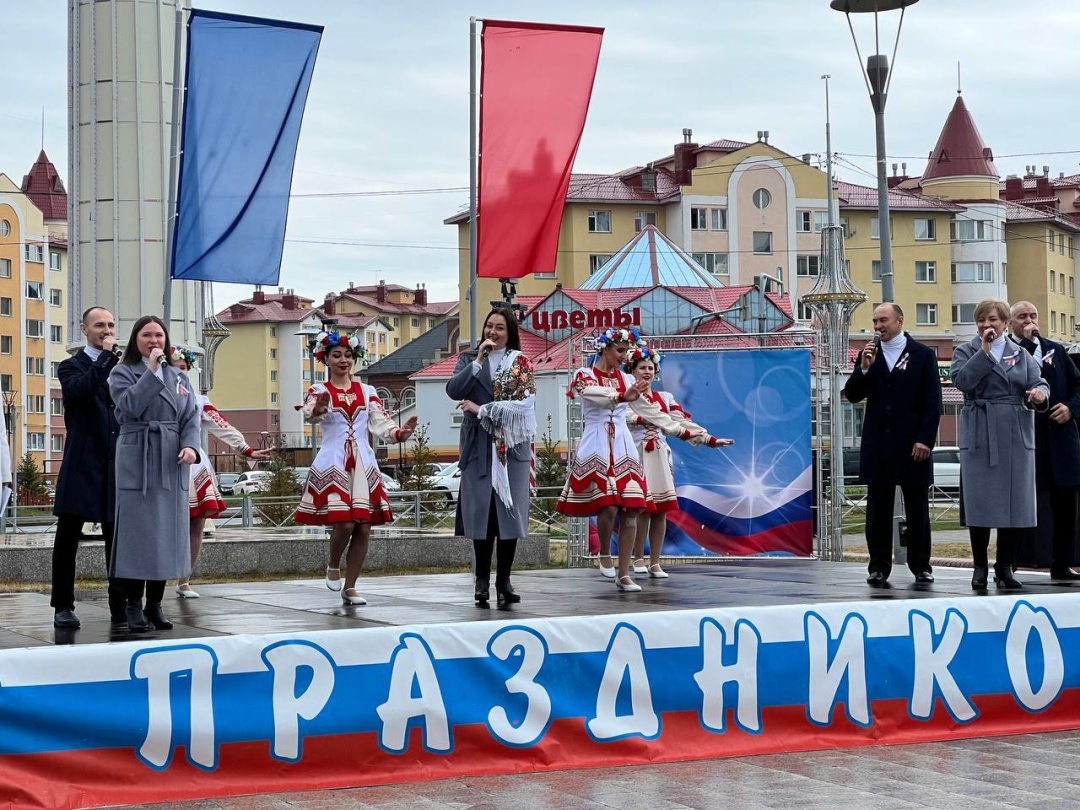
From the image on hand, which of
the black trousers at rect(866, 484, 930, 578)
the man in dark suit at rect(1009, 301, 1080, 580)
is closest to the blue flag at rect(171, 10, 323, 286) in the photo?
the black trousers at rect(866, 484, 930, 578)

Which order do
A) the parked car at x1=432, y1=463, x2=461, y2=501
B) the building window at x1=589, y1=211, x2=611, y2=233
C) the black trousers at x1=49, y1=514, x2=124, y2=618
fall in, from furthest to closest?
the building window at x1=589, y1=211, x2=611, y2=233
the parked car at x1=432, y1=463, x2=461, y2=501
the black trousers at x1=49, y1=514, x2=124, y2=618

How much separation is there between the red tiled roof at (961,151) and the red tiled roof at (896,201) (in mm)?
2887

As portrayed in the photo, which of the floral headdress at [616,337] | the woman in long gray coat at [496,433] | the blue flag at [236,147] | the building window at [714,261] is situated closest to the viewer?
the woman in long gray coat at [496,433]

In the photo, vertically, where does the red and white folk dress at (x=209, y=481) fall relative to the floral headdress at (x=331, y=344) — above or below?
below

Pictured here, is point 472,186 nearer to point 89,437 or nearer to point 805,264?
point 89,437

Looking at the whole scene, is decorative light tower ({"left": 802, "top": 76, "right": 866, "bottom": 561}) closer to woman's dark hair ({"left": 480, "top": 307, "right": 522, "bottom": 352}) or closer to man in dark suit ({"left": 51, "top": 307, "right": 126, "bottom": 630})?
woman's dark hair ({"left": 480, "top": 307, "right": 522, "bottom": 352})

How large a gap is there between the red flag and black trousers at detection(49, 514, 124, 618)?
4.60m

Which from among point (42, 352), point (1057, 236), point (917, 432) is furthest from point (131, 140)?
point (1057, 236)

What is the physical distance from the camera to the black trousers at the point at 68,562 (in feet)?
29.3

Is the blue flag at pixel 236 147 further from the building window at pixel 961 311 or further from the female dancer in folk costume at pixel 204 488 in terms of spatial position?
the building window at pixel 961 311

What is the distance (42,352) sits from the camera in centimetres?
9169

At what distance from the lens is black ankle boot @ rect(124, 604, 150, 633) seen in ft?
28.8

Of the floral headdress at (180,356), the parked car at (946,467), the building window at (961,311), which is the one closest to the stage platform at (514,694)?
the floral headdress at (180,356)

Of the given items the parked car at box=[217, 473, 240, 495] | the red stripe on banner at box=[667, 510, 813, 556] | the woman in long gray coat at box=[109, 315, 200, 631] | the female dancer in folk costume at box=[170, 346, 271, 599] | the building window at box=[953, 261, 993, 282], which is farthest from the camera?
the building window at box=[953, 261, 993, 282]
